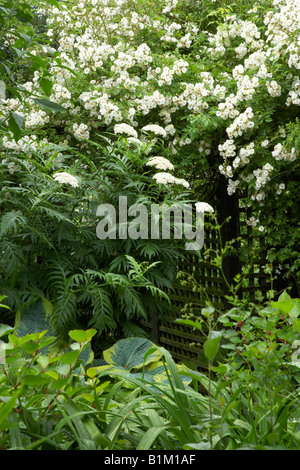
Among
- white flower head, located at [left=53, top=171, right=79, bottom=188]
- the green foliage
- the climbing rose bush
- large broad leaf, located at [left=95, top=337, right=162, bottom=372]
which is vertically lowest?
large broad leaf, located at [left=95, top=337, right=162, bottom=372]

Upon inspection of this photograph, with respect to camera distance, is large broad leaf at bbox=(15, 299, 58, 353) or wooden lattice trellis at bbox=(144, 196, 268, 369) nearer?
large broad leaf at bbox=(15, 299, 58, 353)

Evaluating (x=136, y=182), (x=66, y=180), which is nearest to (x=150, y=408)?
(x=66, y=180)

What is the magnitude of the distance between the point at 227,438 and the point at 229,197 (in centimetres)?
311

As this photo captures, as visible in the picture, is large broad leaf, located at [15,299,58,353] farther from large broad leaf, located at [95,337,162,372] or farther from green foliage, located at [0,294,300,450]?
green foliage, located at [0,294,300,450]

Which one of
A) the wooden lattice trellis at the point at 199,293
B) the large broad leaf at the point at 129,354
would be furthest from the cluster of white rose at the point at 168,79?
the large broad leaf at the point at 129,354

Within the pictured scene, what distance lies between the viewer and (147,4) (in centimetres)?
437

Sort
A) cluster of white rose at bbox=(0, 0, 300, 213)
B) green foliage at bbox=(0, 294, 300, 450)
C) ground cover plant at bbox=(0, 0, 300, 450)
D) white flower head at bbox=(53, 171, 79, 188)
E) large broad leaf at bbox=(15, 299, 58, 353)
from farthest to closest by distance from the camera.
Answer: cluster of white rose at bbox=(0, 0, 300, 213)
white flower head at bbox=(53, 171, 79, 188)
large broad leaf at bbox=(15, 299, 58, 353)
ground cover plant at bbox=(0, 0, 300, 450)
green foliage at bbox=(0, 294, 300, 450)

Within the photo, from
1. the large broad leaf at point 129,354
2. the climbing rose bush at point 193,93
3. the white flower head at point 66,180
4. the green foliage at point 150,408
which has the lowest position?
the large broad leaf at point 129,354

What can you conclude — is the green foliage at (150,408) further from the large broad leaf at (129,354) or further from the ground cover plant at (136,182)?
the large broad leaf at (129,354)

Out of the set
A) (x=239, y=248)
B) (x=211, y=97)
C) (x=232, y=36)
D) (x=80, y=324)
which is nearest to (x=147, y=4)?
(x=232, y=36)

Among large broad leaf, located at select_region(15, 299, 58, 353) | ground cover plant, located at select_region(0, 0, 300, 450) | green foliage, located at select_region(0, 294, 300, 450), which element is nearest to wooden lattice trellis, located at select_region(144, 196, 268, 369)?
ground cover plant, located at select_region(0, 0, 300, 450)

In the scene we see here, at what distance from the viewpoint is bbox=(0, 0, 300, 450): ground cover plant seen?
1229 millimetres

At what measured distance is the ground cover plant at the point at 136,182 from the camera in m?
1.23

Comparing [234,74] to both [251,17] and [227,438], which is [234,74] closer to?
[251,17]
